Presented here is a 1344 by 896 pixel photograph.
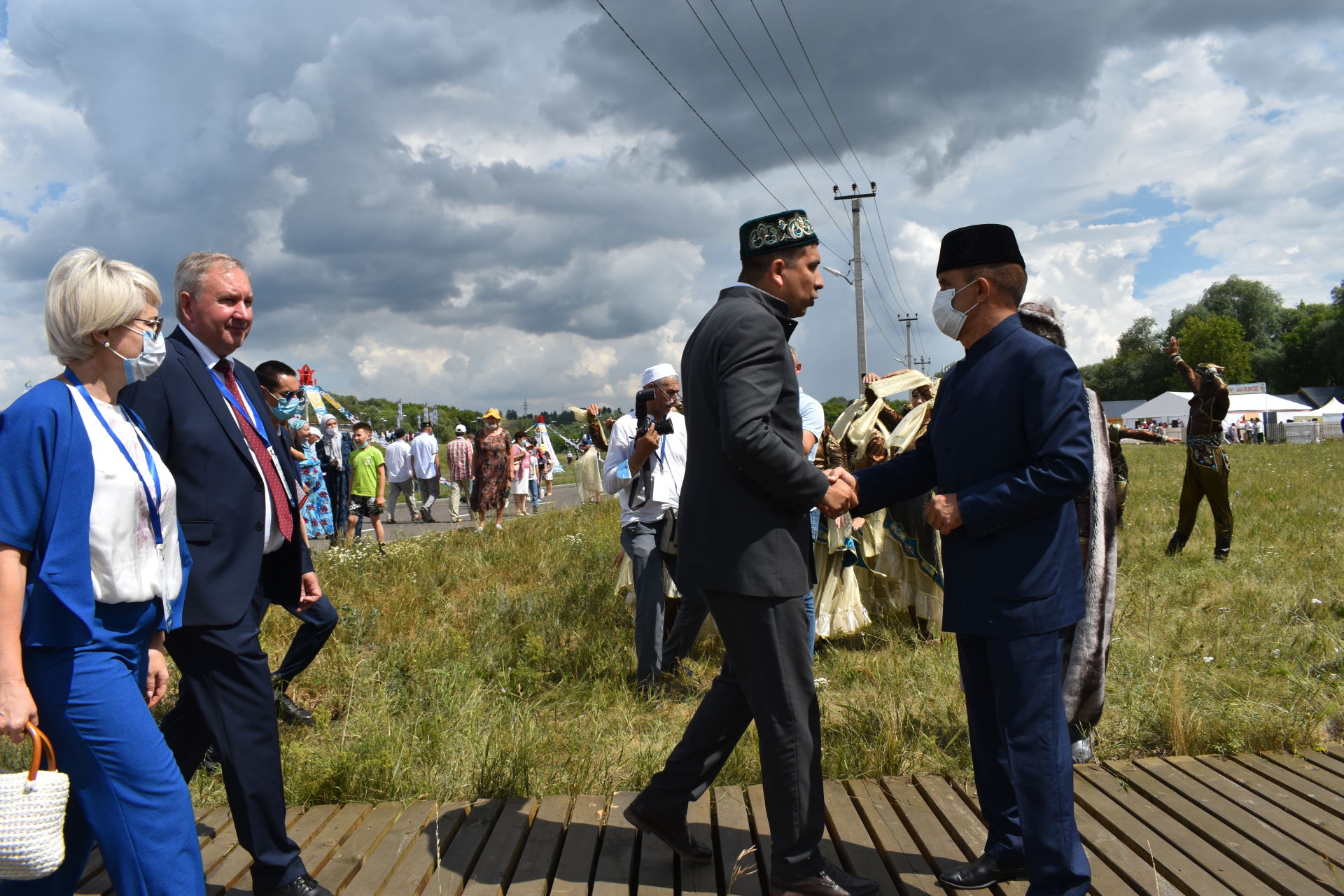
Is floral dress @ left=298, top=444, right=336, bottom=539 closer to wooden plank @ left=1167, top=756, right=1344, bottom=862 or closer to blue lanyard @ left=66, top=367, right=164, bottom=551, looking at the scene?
blue lanyard @ left=66, top=367, right=164, bottom=551

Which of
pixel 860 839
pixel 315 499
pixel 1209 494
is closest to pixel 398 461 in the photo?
pixel 315 499

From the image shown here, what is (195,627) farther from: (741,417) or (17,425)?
(741,417)

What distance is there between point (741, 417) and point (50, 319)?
5.77 feet

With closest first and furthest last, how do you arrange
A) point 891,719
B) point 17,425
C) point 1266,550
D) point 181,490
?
1. point 17,425
2. point 181,490
3. point 891,719
4. point 1266,550

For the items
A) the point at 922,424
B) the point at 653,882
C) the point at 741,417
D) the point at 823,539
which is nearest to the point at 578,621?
the point at 823,539

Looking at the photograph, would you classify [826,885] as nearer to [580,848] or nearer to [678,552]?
[580,848]

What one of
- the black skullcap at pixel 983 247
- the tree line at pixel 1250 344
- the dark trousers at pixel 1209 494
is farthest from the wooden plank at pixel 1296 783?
the tree line at pixel 1250 344

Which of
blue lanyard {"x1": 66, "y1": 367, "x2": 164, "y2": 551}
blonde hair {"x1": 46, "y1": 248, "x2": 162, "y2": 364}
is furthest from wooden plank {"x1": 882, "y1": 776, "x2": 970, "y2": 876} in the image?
blonde hair {"x1": 46, "y1": 248, "x2": 162, "y2": 364}

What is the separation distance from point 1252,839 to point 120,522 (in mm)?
3574

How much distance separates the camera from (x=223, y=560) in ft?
8.77

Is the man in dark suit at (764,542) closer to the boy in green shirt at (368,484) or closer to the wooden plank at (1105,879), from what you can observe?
the wooden plank at (1105,879)

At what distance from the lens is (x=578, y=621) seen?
6.59 metres

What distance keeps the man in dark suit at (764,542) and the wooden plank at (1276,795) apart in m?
1.70

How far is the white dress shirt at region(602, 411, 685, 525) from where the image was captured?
5.31 m
